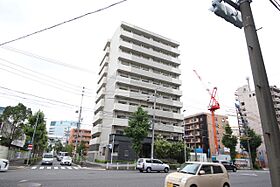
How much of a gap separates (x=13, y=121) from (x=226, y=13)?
3431 cm

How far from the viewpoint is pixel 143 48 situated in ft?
145

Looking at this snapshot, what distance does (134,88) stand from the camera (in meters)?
41.4

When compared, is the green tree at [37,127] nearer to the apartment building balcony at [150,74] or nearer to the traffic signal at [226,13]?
the apartment building balcony at [150,74]

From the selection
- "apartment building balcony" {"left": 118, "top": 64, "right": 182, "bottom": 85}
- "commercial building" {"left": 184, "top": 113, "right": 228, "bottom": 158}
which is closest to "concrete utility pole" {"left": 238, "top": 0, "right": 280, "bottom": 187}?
"apartment building balcony" {"left": 118, "top": 64, "right": 182, "bottom": 85}

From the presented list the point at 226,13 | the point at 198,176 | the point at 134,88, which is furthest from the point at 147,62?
the point at 226,13

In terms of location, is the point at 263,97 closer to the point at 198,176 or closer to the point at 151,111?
the point at 198,176

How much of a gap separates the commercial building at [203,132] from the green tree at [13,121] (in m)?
55.6

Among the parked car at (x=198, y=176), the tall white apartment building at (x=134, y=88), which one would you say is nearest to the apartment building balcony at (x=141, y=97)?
the tall white apartment building at (x=134, y=88)

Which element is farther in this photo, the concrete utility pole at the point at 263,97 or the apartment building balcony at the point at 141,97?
the apartment building balcony at the point at 141,97

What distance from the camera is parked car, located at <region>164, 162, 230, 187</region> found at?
771cm

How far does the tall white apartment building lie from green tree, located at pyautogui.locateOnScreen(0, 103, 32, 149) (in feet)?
46.2

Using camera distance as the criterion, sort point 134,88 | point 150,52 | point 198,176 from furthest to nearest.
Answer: point 150,52, point 134,88, point 198,176

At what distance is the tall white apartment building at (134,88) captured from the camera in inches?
1467

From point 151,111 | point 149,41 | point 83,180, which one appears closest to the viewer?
point 83,180
